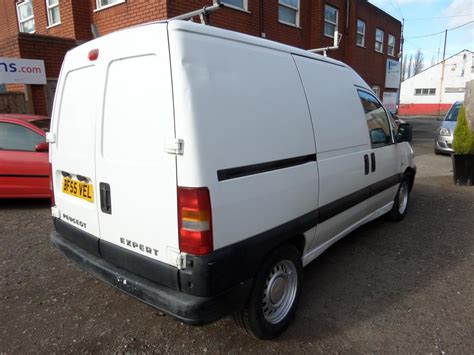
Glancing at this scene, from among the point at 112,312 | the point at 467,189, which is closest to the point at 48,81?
the point at 112,312

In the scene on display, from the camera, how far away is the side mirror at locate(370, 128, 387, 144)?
12.1 ft

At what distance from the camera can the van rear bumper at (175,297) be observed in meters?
1.97

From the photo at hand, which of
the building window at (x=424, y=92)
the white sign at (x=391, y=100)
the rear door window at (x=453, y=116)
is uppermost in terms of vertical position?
the building window at (x=424, y=92)

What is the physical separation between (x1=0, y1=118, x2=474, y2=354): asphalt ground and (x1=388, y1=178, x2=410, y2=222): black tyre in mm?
490

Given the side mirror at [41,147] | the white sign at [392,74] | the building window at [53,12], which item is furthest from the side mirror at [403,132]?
the white sign at [392,74]

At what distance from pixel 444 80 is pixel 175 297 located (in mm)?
46332

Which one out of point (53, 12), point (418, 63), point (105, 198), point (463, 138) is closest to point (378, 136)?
point (105, 198)

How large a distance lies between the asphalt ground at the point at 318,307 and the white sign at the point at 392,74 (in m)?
16.8

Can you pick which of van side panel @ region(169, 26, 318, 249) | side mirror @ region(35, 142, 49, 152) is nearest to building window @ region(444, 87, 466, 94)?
side mirror @ region(35, 142, 49, 152)

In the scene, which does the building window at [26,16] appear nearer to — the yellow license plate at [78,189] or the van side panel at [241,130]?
the yellow license plate at [78,189]

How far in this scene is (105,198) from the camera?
2336 mm

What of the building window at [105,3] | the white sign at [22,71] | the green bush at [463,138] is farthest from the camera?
the building window at [105,3]

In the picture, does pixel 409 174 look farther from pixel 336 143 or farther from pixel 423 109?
pixel 423 109

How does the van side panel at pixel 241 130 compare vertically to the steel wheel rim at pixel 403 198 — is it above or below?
above
